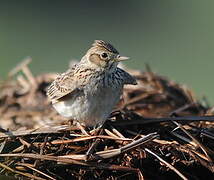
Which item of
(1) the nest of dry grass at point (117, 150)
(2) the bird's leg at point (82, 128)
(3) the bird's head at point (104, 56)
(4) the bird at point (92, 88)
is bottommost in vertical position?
(1) the nest of dry grass at point (117, 150)

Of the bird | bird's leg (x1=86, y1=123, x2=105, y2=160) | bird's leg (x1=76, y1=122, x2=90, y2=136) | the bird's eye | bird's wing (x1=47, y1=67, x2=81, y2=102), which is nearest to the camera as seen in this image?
bird's leg (x1=86, y1=123, x2=105, y2=160)

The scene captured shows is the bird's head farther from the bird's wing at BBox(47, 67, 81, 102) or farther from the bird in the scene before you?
the bird's wing at BBox(47, 67, 81, 102)

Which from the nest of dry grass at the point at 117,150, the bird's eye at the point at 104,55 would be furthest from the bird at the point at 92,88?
the nest of dry grass at the point at 117,150

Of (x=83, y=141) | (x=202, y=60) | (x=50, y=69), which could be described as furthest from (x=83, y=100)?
(x=202, y=60)

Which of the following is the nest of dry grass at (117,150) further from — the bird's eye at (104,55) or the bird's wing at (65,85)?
the bird's eye at (104,55)

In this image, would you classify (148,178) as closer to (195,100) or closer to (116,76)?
(116,76)

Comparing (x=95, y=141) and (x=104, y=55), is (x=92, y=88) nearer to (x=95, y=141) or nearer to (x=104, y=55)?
(x=104, y=55)

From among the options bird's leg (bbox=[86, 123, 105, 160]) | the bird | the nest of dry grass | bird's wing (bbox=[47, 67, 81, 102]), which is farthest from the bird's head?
bird's leg (bbox=[86, 123, 105, 160])

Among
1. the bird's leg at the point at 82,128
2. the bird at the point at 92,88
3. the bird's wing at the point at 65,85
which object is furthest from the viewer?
the bird's wing at the point at 65,85
